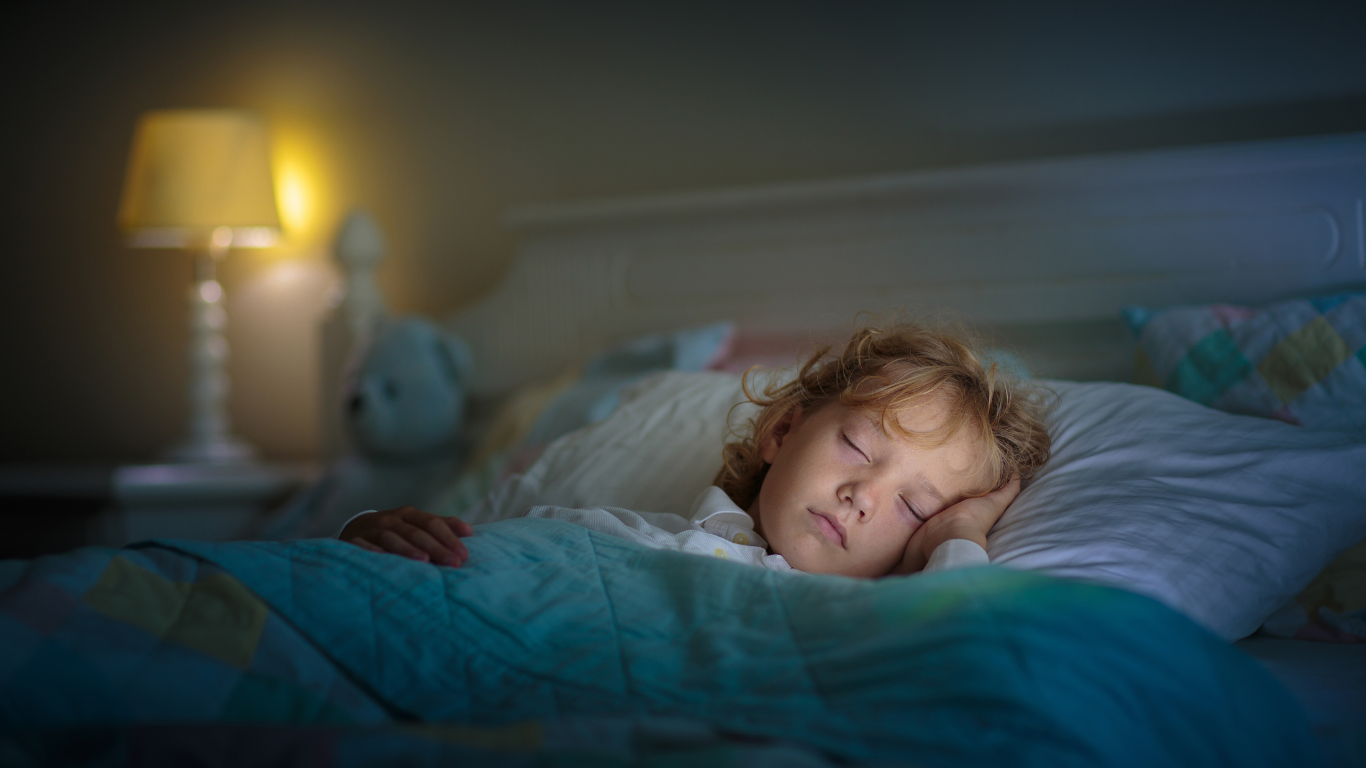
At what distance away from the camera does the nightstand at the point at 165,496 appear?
77.6 inches

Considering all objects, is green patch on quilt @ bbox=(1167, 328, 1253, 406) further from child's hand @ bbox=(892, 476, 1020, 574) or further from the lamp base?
the lamp base

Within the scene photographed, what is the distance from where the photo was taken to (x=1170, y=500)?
2.91ft

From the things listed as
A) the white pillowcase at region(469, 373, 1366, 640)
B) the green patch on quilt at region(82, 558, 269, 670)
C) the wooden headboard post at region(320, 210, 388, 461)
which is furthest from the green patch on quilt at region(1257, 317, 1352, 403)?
the wooden headboard post at region(320, 210, 388, 461)

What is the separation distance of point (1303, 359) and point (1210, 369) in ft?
0.32

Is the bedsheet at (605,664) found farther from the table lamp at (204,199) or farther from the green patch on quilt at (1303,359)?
the table lamp at (204,199)

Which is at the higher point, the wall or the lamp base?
the wall

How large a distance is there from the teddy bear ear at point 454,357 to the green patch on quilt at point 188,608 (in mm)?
1158

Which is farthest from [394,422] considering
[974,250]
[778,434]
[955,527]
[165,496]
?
[955,527]

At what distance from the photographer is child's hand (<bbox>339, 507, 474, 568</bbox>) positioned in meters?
0.79

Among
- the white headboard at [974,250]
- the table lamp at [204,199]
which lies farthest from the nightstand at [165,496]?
the white headboard at [974,250]

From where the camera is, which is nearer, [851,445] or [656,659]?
[656,659]

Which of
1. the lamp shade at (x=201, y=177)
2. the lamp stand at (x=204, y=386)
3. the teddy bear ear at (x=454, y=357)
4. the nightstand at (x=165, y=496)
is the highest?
the lamp shade at (x=201, y=177)

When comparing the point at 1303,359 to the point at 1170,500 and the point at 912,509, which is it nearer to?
the point at 1170,500

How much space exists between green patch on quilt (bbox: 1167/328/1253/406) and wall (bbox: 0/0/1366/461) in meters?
0.61
